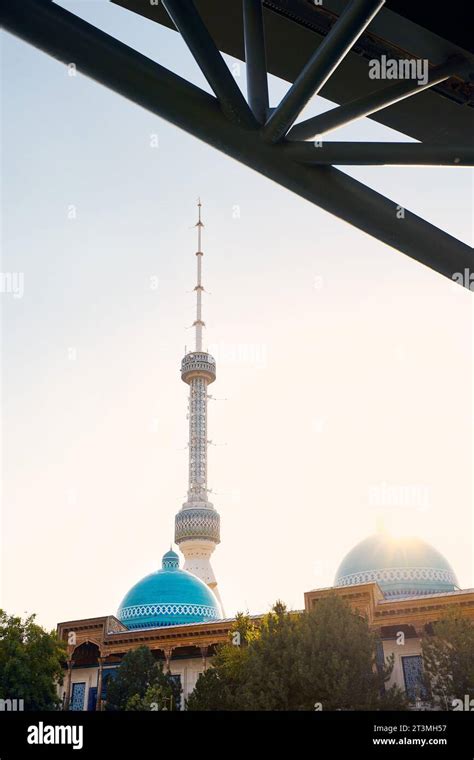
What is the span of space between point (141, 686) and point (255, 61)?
104ft

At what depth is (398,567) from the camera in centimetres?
4222

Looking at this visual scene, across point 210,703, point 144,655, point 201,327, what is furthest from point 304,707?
point 201,327

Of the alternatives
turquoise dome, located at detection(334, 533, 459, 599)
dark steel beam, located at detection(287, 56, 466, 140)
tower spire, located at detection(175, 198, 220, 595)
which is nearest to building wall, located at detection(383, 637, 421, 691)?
turquoise dome, located at detection(334, 533, 459, 599)

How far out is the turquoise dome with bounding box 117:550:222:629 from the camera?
40844 mm

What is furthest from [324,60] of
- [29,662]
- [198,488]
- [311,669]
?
[198,488]

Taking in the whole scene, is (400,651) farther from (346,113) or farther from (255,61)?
(255,61)

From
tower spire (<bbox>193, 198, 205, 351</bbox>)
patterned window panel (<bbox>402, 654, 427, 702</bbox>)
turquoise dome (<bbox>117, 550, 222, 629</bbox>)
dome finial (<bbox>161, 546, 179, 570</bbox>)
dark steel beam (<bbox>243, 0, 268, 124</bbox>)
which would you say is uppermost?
tower spire (<bbox>193, 198, 205, 351</bbox>)

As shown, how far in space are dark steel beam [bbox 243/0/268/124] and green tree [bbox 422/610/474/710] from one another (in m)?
23.9

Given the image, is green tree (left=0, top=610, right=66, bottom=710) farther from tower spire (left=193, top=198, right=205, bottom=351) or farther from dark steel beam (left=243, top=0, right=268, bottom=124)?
tower spire (left=193, top=198, right=205, bottom=351)

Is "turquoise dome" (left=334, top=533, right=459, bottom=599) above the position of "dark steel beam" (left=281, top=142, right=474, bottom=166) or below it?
above

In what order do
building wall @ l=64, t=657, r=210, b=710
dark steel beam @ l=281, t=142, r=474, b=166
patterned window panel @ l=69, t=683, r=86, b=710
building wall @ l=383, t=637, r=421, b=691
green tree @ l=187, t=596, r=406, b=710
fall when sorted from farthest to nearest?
patterned window panel @ l=69, t=683, r=86, b=710, building wall @ l=64, t=657, r=210, b=710, building wall @ l=383, t=637, r=421, b=691, green tree @ l=187, t=596, r=406, b=710, dark steel beam @ l=281, t=142, r=474, b=166

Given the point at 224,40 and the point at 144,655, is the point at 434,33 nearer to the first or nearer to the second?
the point at 224,40

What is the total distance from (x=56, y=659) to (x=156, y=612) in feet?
40.1
